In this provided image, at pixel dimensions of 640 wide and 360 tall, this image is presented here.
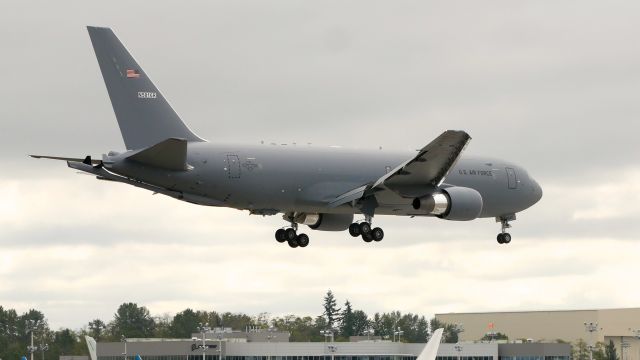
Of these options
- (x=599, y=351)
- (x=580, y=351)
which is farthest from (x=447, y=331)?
(x=599, y=351)

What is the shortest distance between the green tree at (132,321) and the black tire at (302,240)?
325 ft

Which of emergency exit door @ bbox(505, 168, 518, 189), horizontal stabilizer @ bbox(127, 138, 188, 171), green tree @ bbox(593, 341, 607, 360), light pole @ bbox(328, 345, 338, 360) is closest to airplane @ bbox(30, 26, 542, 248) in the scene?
horizontal stabilizer @ bbox(127, 138, 188, 171)

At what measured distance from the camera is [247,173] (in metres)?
65.1

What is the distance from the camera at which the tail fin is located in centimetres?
6506

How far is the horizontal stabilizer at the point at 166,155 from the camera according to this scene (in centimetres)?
6069

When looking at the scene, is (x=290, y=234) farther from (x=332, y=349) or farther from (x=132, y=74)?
(x=332, y=349)

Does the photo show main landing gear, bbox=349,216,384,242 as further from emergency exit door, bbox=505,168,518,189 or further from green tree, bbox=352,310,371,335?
green tree, bbox=352,310,371,335

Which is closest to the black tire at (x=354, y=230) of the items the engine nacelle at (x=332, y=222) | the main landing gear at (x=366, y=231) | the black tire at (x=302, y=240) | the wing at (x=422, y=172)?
the main landing gear at (x=366, y=231)

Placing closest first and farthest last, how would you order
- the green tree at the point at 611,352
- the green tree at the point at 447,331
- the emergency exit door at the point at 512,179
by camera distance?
1. the emergency exit door at the point at 512,179
2. the green tree at the point at 611,352
3. the green tree at the point at 447,331

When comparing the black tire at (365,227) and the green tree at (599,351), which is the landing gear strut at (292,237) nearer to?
the black tire at (365,227)

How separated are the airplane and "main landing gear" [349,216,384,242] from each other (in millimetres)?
48

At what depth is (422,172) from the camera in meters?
67.6

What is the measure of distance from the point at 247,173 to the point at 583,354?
315ft

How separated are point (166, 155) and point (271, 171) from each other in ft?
20.4
